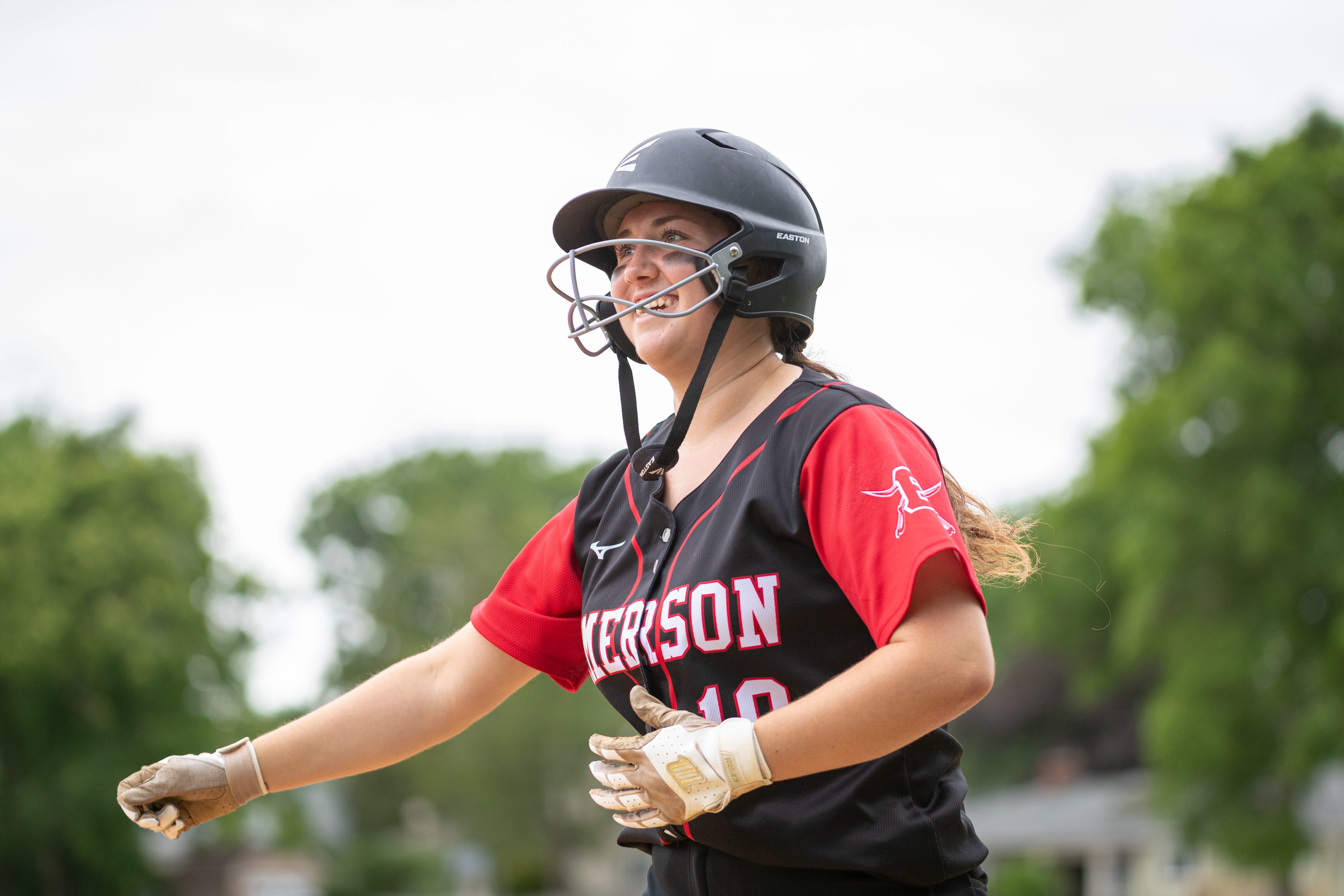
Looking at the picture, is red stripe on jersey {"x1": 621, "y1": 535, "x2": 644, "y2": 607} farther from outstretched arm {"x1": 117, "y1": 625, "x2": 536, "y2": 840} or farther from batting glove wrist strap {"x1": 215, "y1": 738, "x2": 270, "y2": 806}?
batting glove wrist strap {"x1": 215, "y1": 738, "x2": 270, "y2": 806}

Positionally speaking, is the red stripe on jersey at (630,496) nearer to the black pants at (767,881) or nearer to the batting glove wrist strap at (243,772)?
the black pants at (767,881)

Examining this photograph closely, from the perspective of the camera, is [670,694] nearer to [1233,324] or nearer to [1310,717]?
[1310,717]

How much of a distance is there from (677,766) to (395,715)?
1.23m

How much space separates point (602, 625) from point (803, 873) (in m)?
0.74

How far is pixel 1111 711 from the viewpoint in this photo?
4853 centimetres

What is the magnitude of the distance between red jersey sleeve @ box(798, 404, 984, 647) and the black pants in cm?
52

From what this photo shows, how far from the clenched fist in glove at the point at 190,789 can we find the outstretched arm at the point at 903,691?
1544mm

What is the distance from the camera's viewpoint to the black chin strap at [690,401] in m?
2.95

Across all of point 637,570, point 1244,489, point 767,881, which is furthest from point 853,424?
point 1244,489

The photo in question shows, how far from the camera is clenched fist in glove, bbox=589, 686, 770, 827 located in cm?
236

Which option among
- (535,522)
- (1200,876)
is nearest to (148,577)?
(535,522)

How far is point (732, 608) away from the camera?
2643 mm

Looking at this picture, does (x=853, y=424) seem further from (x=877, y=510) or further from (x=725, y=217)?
(x=725, y=217)

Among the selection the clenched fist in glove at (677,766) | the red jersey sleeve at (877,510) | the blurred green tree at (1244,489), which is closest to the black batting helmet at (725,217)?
the red jersey sleeve at (877,510)
